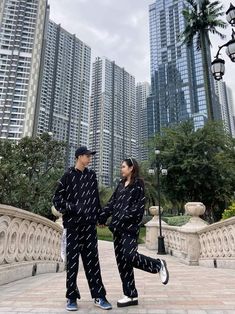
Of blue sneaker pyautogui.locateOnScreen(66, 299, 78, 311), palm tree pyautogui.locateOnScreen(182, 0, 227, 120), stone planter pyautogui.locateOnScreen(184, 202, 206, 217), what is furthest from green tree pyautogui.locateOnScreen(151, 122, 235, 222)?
blue sneaker pyautogui.locateOnScreen(66, 299, 78, 311)

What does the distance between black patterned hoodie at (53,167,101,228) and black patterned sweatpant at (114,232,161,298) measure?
402mm

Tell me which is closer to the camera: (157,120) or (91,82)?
(157,120)

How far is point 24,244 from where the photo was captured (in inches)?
224

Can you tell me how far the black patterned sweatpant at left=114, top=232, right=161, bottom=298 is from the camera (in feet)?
11.2

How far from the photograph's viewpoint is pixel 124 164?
376 centimetres

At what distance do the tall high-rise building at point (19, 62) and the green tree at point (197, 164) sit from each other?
68866 mm

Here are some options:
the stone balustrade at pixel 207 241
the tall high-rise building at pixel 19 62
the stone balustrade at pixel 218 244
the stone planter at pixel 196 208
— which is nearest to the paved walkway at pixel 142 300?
the stone balustrade at pixel 218 244

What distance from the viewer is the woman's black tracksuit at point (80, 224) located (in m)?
3.46

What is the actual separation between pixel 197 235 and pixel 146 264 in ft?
21.3

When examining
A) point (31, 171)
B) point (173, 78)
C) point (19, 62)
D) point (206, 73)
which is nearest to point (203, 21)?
point (206, 73)

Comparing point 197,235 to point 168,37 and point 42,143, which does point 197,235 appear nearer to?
point 42,143

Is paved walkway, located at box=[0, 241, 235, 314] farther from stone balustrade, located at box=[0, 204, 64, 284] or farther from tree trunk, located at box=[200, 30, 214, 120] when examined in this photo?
tree trunk, located at box=[200, 30, 214, 120]

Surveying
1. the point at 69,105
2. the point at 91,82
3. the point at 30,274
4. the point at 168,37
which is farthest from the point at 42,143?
the point at 91,82

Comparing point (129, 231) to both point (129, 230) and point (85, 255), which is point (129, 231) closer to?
point (129, 230)
